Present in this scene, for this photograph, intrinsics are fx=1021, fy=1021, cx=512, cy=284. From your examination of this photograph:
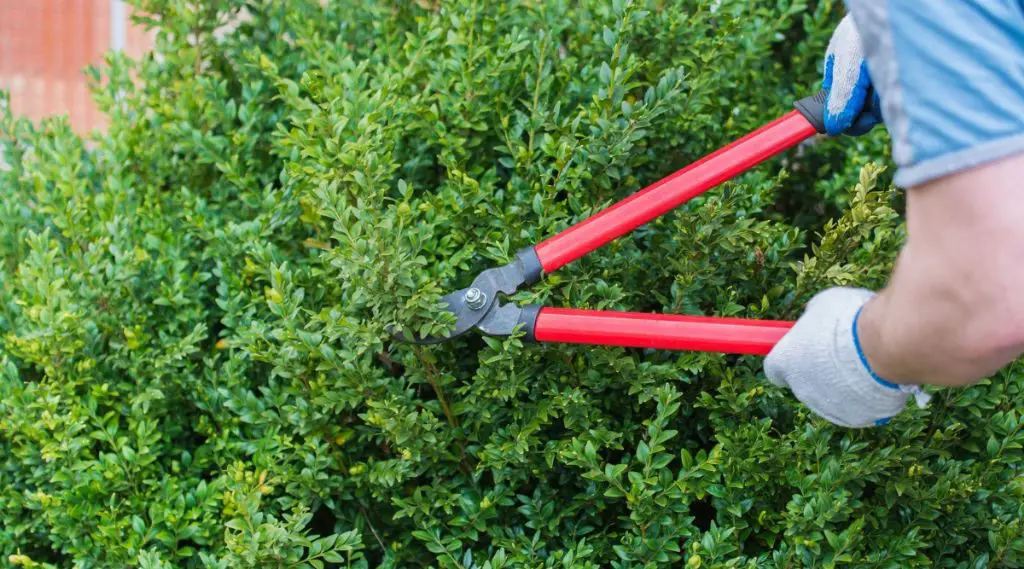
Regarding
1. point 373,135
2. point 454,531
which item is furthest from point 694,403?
point 373,135

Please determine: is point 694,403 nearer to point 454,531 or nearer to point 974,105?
point 454,531

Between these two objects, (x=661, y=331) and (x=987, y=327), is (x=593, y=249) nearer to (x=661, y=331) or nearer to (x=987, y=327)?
(x=661, y=331)

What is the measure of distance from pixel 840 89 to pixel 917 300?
931 mm

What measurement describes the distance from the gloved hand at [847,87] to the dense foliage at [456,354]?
140 mm

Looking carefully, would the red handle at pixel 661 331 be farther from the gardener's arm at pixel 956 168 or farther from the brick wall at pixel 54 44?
the brick wall at pixel 54 44

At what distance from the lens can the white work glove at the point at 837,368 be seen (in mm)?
1553

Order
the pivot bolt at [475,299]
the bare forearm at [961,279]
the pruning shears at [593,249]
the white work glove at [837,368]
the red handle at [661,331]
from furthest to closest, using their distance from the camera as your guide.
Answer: the pivot bolt at [475,299] → the pruning shears at [593,249] → the red handle at [661,331] → the white work glove at [837,368] → the bare forearm at [961,279]

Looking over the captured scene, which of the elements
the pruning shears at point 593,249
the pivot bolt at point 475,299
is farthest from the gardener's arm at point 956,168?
the pivot bolt at point 475,299

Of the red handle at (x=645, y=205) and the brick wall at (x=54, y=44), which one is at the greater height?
Answer: the brick wall at (x=54, y=44)

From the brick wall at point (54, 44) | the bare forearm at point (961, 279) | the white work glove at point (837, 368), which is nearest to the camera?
the bare forearm at point (961, 279)

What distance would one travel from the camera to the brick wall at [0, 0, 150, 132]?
5.52m

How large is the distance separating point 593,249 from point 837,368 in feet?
2.46

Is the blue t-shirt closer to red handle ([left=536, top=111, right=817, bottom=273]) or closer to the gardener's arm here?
the gardener's arm

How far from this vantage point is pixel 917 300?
132 cm
